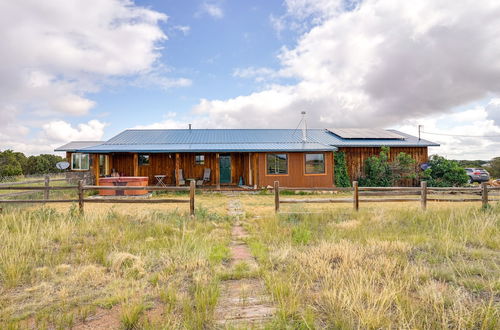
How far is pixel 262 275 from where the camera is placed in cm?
379

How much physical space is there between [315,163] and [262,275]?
1311cm

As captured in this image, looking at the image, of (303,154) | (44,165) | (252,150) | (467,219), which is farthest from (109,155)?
(44,165)

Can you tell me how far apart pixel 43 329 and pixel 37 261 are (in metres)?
2.24

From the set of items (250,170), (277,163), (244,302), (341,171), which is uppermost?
(277,163)

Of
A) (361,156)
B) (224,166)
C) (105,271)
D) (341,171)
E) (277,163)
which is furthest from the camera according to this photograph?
(224,166)

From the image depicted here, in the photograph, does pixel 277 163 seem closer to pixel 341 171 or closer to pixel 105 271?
pixel 341 171

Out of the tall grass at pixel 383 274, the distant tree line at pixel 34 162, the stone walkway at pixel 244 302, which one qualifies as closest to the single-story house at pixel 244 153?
the tall grass at pixel 383 274

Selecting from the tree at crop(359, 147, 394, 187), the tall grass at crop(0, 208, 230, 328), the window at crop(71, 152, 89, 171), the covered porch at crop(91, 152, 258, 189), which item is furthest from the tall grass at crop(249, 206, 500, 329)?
the window at crop(71, 152, 89, 171)

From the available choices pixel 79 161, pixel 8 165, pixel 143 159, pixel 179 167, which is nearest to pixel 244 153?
pixel 179 167

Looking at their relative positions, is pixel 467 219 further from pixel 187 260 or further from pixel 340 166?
pixel 340 166

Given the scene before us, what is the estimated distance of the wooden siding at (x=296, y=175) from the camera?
15.8 meters

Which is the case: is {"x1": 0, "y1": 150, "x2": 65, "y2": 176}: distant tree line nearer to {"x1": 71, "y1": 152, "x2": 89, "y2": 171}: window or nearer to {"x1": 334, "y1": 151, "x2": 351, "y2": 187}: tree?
{"x1": 71, "y1": 152, "x2": 89, "y2": 171}: window

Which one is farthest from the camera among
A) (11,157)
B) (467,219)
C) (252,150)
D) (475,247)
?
(11,157)

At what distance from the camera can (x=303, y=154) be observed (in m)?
16.1
